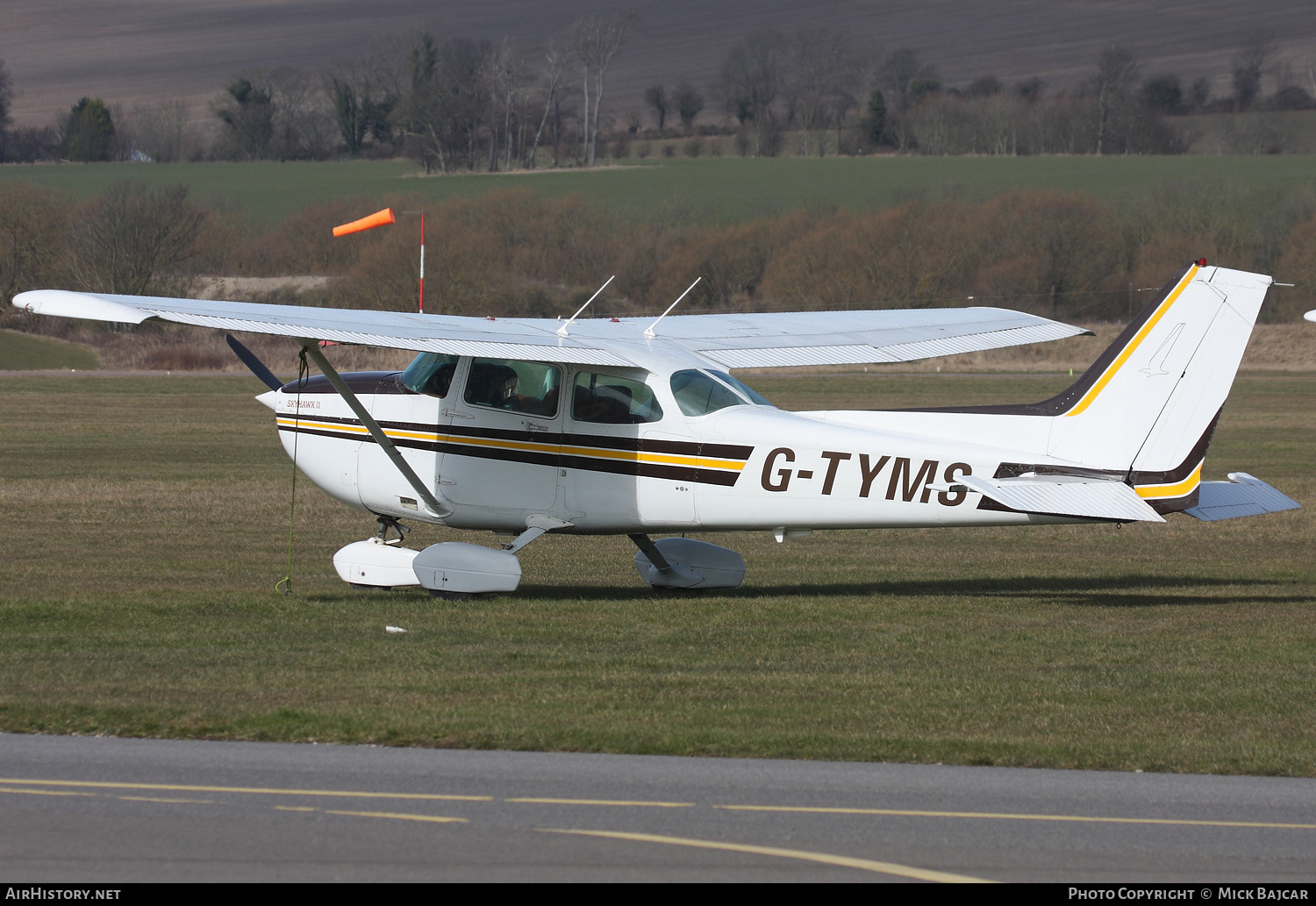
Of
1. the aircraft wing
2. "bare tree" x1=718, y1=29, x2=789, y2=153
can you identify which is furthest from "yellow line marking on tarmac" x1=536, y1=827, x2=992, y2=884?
"bare tree" x1=718, y1=29, x2=789, y2=153

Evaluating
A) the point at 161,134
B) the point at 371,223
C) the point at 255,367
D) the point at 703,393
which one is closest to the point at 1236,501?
the point at 703,393

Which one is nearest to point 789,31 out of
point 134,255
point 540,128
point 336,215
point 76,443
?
point 540,128

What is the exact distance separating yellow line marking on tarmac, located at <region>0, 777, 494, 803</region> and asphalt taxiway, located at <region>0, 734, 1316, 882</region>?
0.01 metres

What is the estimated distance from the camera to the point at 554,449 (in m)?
10.9

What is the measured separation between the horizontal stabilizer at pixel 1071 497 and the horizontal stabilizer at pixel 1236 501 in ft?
3.18

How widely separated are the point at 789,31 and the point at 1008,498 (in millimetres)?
160110

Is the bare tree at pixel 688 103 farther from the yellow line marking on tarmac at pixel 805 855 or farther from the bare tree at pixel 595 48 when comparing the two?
the yellow line marking on tarmac at pixel 805 855

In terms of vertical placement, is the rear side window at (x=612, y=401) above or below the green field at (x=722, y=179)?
below

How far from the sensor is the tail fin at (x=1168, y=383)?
9859mm

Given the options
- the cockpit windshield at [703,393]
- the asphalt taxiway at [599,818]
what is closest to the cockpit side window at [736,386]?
the cockpit windshield at [703,393]

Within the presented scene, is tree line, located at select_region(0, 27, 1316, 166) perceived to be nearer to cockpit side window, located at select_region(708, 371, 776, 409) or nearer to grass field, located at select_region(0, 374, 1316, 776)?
grass field, located at select_region(0, 374, 1316, 776)

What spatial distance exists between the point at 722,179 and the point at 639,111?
197ft

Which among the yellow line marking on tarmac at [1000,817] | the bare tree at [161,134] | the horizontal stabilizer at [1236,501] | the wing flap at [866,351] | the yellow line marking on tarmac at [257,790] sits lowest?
the yellow line marking on tarmac at [257,790]

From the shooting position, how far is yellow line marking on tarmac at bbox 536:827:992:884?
16.1 feet
